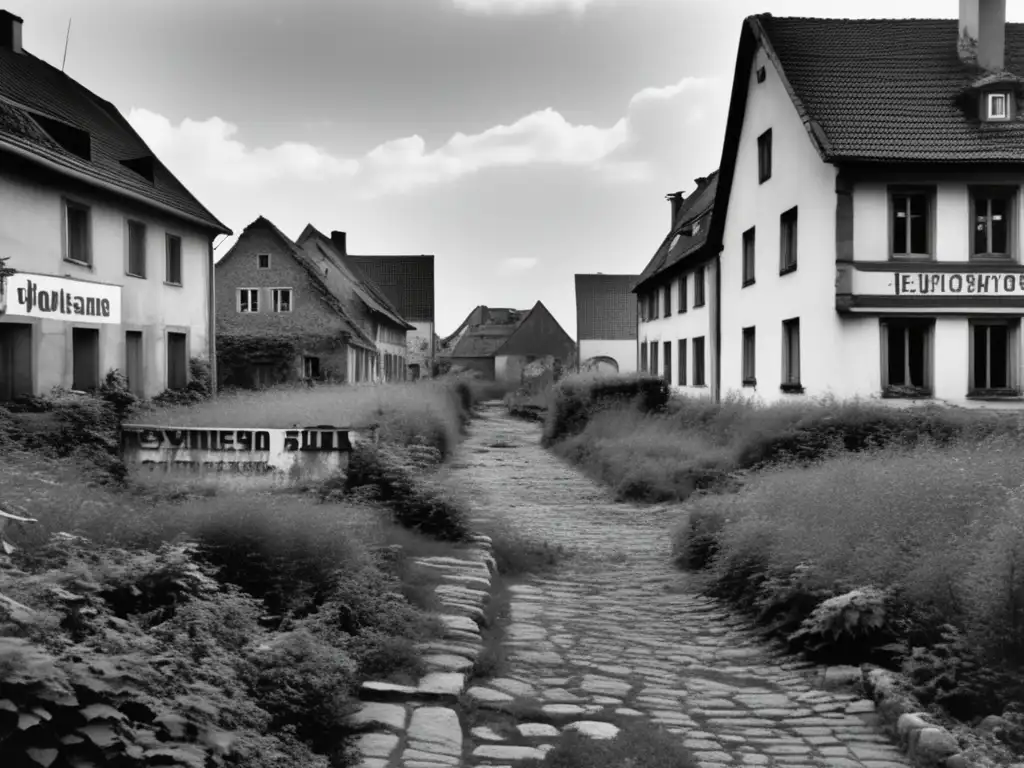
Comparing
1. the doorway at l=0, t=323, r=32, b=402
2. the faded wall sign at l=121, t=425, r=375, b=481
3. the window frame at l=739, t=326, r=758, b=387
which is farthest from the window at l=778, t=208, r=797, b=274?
the doorway at l=0, t=323, r=32, b=402

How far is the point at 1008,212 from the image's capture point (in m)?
18.3

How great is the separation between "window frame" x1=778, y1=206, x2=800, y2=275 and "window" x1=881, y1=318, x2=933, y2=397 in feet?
8.99

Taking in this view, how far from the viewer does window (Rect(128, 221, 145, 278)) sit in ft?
72.4

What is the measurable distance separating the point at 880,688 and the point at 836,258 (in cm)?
1378

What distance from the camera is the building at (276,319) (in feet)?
117

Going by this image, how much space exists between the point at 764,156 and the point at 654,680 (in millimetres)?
18541

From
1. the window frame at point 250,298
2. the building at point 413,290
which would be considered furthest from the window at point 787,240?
the building at point 413,290

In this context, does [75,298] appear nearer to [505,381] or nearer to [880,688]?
[880,688]

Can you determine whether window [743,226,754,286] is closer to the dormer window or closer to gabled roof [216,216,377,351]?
the dormer window

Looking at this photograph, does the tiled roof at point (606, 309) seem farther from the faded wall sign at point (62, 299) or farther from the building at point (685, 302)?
the faded wall sign at point (62, 299)

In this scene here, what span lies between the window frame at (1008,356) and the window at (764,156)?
606 centimetres

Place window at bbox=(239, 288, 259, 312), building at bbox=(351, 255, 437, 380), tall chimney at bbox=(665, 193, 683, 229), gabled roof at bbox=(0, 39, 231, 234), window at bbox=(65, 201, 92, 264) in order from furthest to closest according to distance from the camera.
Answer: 1. building at bbox=(351, 255, 437, 380)
2. tall chimney at bbox=(665, 193, 683, 229)
3. window at bbox=(239, 288, 259, 312)
4. window at bbox=(65, 201, 92, 264)
5. gabled roof at bbox=(0, 39, 231, 234)

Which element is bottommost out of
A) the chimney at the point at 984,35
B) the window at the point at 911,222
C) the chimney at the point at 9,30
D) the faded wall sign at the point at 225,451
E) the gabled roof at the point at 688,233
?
the faded wall sign at the point at 225,451

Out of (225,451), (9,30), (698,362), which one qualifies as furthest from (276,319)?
(225,451)
